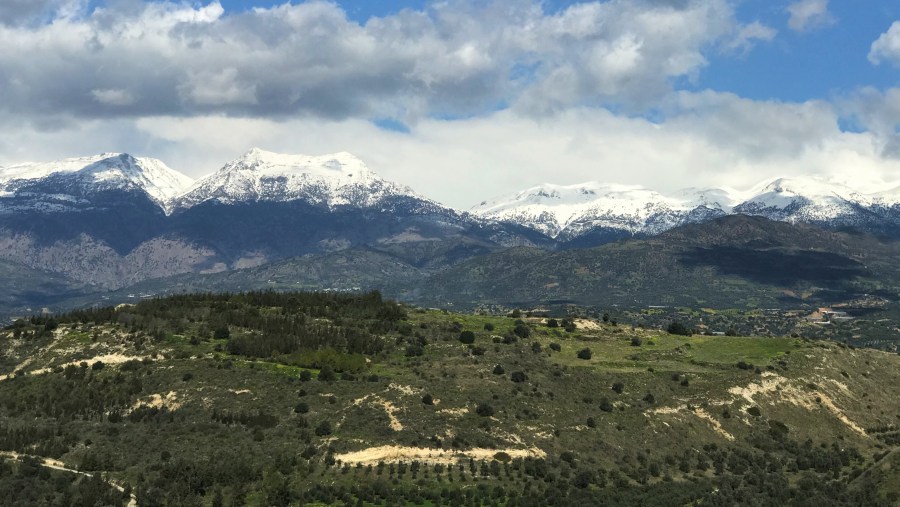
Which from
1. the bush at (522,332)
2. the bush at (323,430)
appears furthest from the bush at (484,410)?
the bush at (522,332)

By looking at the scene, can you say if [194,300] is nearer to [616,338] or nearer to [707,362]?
[616,338]

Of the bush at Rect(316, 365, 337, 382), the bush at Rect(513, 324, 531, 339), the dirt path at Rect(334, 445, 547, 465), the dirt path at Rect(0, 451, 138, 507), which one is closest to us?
the dirt path at Rect(0, 451, 138, 507)

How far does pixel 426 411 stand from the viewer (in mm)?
125312

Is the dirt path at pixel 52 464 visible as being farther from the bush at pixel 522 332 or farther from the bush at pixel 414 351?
the bush at pixel 522 332

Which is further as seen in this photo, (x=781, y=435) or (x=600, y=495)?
(x=781, y=435)

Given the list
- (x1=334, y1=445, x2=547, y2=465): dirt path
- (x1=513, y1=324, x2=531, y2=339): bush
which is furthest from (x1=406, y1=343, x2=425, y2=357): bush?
(x1=334, y1=445, x2=547, y2=465): dirt path

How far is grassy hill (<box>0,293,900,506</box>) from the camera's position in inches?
4134

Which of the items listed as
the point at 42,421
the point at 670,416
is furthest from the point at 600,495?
the point at 42,421

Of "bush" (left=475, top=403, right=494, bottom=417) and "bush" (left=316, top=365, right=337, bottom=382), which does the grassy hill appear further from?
"bush" (left=316, top=365, right=337, bottom=382)

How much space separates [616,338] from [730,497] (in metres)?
81.5

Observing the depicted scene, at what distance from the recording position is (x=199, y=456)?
108250 mm

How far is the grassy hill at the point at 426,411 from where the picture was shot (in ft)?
344

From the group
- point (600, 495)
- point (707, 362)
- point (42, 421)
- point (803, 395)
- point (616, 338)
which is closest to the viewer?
point (600, 495)

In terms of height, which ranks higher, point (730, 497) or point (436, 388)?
point (436, 388)
